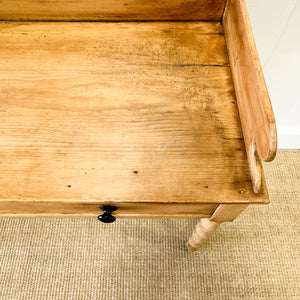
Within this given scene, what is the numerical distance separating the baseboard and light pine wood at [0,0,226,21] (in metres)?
0.76

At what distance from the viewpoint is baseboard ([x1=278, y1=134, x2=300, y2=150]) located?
51.7 inches

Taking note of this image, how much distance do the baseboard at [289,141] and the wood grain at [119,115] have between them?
2.45 feet

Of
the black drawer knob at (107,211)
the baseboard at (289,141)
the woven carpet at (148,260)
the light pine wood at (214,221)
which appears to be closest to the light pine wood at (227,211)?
the light pine wood at (214,221)

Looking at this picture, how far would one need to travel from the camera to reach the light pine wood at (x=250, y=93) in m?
0.53

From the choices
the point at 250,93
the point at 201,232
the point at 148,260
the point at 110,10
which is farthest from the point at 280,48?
the point at 148,260

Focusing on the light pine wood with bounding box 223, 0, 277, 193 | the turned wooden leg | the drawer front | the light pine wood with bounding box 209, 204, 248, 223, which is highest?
the light pine wood with bounding box 223, 0, 277, 193

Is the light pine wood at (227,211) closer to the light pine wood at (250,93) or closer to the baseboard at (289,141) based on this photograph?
the light pine wood at (250,93)

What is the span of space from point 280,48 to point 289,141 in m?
0.58

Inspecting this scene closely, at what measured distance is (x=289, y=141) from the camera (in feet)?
4.42

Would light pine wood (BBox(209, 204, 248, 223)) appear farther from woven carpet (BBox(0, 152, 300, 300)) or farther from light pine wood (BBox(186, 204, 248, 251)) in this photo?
woven carpet (BBox(0, 152, 300, 300))

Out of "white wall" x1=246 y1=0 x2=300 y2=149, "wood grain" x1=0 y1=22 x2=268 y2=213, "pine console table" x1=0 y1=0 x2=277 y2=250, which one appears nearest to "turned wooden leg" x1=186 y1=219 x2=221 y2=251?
"pine console table" x1=0 y1=0 x2=277 y2=250

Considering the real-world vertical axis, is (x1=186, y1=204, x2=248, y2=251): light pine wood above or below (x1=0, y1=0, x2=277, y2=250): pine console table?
below

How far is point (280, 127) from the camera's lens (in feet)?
4.21

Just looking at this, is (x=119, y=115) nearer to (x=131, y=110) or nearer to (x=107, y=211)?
(x=131, y=110)
